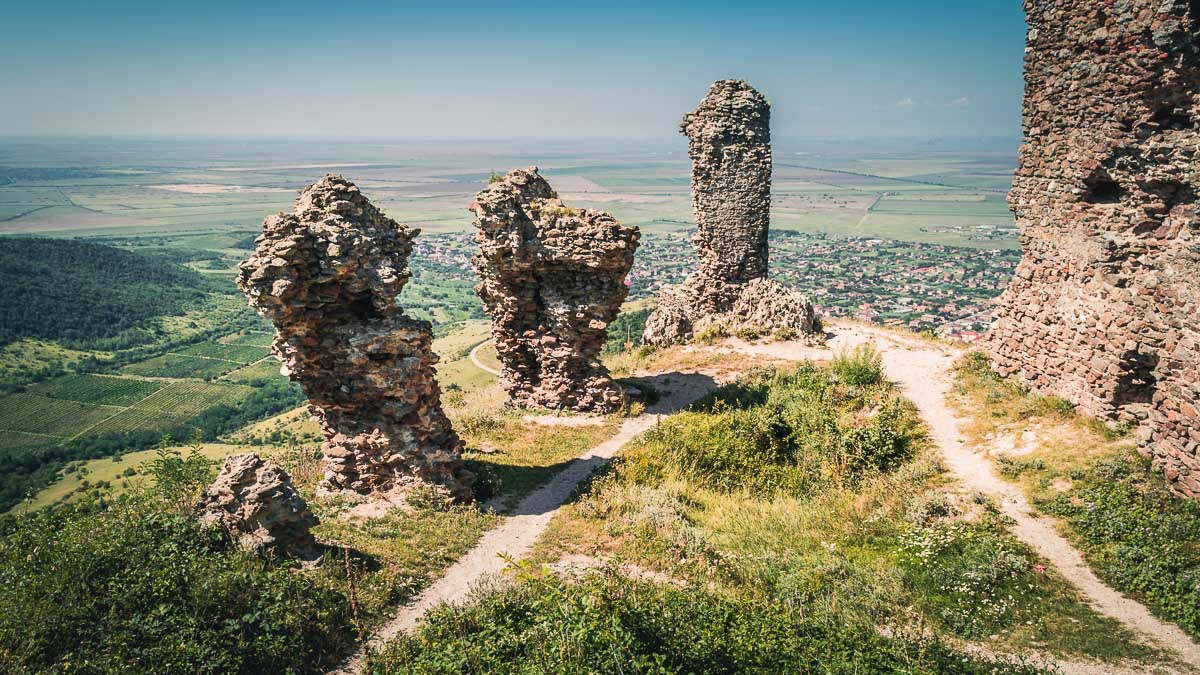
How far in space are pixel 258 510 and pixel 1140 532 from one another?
11.1 m

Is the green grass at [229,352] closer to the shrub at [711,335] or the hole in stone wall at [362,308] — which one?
the shrub at [711,335]

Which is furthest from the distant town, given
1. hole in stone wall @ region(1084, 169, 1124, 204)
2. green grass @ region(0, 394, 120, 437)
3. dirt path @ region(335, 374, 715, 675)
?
green grass @ region(0, 394, 120, 437)

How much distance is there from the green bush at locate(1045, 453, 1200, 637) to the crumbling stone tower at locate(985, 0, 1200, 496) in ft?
1.54

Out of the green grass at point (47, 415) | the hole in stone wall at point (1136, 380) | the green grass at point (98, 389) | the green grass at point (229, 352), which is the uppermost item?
the hole in stone wall at point (1136, 380)

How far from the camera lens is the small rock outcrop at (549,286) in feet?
49.1

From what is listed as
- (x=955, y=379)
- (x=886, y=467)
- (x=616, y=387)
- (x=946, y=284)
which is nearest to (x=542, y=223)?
(x=616, y=387)

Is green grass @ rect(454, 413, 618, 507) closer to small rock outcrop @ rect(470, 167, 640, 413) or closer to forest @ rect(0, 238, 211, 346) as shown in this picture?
small rock outcrop @ rect(470, 167, 640, 413)

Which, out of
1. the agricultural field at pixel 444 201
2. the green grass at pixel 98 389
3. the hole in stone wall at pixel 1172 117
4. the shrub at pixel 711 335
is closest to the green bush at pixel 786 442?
the shrub at pixel 711 335

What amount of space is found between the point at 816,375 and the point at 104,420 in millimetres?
49033

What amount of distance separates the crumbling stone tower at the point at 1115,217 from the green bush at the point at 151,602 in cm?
1134

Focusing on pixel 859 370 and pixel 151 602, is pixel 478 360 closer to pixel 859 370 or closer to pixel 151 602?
pixel 859 370

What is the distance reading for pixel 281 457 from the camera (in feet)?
49.0

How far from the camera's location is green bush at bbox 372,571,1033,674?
5832 mm

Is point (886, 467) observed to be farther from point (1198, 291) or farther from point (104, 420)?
point (104, 420)
